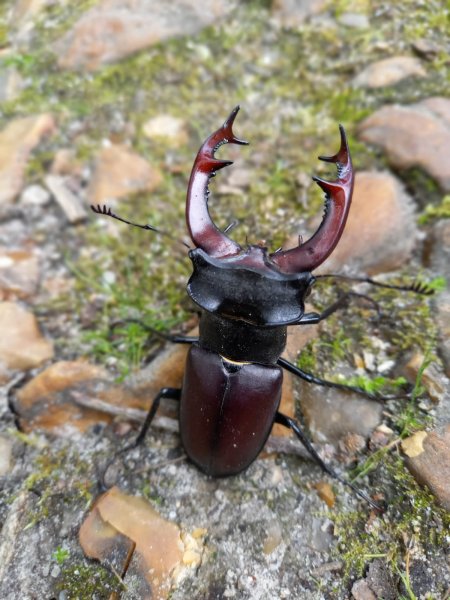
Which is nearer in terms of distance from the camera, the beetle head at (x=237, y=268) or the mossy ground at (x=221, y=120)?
the beetle head at (x=237, y=268)

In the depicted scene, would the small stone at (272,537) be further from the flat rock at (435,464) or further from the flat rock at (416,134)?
the flat rock at (416,134)

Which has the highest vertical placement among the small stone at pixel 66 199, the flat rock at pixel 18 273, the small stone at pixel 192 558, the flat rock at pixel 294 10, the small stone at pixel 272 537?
the flat rock at pixel 294 10

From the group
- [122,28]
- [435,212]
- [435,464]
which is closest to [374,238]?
[435,212]

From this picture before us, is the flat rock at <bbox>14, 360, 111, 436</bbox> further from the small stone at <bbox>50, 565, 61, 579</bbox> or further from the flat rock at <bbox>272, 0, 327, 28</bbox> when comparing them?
the flat rock at <bbox>272, 0, 327, 28</bbox>

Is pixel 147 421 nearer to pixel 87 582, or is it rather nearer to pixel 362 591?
pixel 87 582

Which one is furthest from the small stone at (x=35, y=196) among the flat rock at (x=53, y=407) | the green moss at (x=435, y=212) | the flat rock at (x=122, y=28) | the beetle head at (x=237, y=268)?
the green moss at (x=435, y=212)

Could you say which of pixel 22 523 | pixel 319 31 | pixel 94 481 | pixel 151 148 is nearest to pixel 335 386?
pixel 94 481
